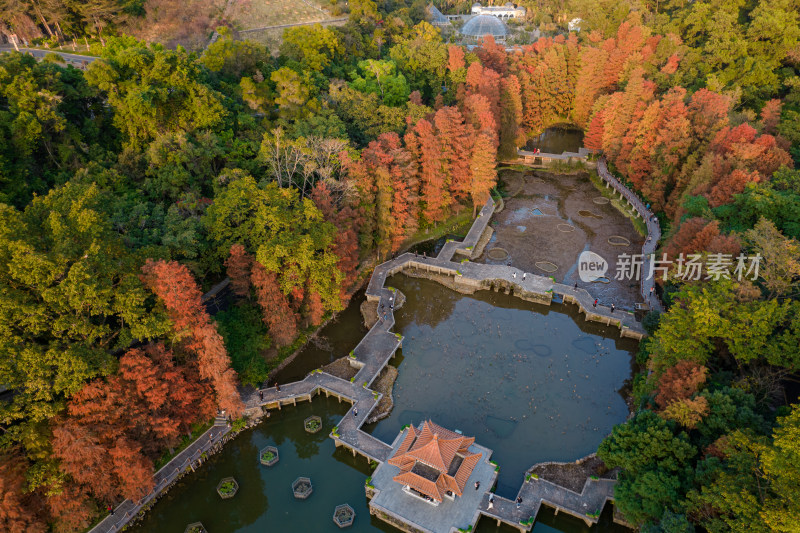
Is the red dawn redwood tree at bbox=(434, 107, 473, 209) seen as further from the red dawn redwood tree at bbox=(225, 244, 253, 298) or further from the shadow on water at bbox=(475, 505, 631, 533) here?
the shadow on water at bbox=(475, 505, 631, 533)

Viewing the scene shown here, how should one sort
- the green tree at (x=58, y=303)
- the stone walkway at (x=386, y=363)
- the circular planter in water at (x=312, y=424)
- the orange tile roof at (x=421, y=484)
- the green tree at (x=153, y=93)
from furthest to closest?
the green tree at (x=153, y=93) → the circular planter in water at (x=312, y=424) → the stone walkway at (x=386, y=363) → the orange tile roof at (x=421, y=484) → the green tree at (x=58, y=303)

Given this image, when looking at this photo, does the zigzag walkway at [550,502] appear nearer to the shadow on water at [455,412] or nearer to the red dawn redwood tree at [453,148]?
the shadow on water at [455,412]

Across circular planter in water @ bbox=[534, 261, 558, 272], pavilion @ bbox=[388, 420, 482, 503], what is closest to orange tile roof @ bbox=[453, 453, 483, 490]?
pavilion @ bbox=[388, 420, 482, 503]

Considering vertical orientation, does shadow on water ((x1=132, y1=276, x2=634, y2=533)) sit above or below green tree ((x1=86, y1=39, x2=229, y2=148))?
below

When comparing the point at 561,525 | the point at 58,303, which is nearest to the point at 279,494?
the point at 58,303

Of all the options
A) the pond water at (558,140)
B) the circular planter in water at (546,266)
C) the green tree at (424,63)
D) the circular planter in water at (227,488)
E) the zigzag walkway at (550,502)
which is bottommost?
the pond water at (558,140)

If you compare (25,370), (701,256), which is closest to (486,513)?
(701,256)

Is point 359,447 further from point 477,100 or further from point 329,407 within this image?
point 477,100

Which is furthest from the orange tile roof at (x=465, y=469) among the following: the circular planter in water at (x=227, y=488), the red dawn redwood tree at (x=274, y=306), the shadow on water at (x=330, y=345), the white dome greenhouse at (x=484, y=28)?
the white dome greenhouse at (x=484, y=28)
